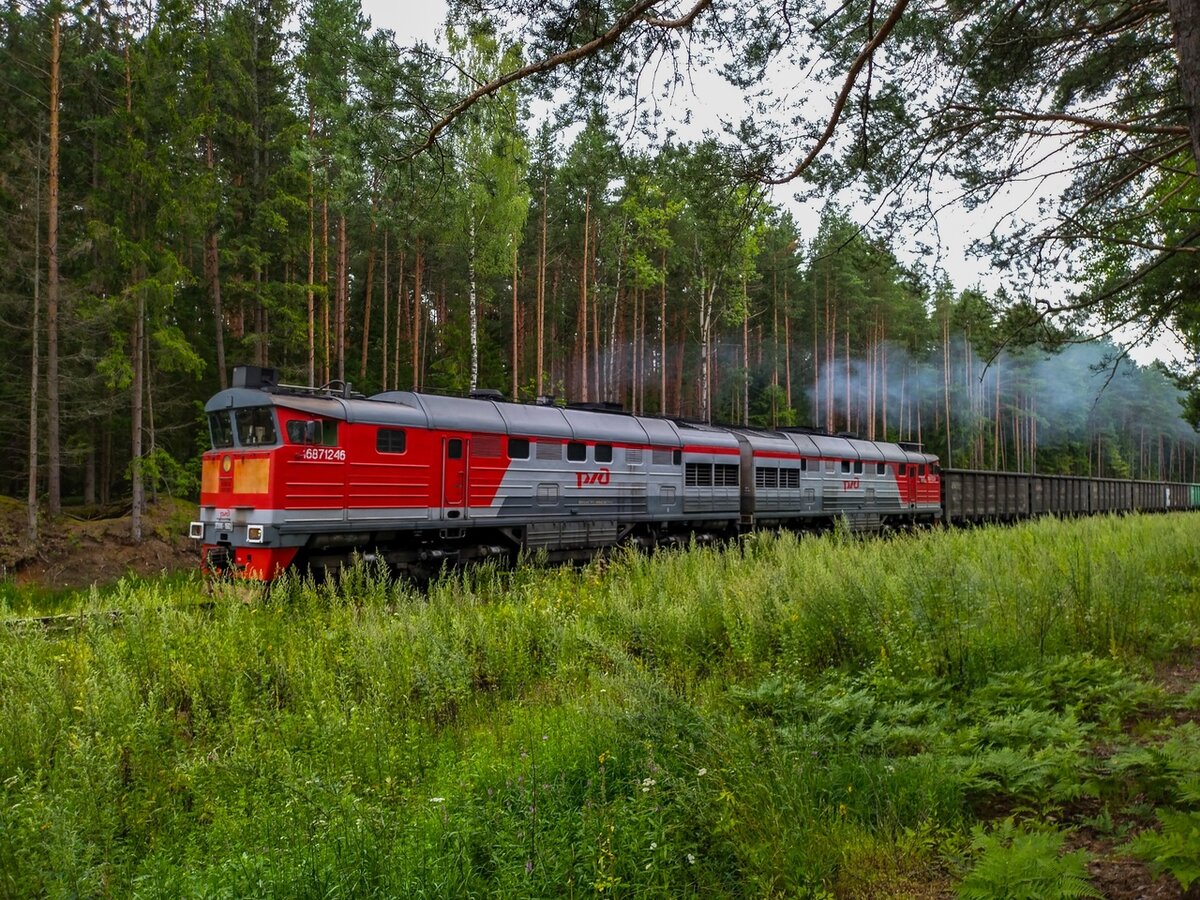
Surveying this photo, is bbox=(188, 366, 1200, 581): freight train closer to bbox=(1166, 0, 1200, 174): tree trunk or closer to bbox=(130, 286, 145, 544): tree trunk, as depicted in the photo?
bbox=(130, 286, 145, 544): tree trunk

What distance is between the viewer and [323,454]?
997 centimetres

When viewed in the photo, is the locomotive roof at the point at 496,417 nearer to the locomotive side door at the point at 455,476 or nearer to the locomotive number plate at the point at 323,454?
the locomotive side door at the point at 455,476

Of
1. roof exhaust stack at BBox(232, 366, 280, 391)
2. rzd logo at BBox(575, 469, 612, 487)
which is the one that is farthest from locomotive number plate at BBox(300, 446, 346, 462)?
rzd logo at BBox(575, 469, 612, 487)

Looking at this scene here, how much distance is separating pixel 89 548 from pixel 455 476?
11.4 metres

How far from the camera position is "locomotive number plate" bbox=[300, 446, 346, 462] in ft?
32.3

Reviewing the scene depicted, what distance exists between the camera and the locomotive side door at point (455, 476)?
11.4 metres

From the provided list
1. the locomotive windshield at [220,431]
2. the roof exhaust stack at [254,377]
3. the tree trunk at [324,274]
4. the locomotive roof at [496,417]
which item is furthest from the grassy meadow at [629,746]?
the tree trunk at [324,274]

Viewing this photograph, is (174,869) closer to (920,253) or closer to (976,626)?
(976,626)

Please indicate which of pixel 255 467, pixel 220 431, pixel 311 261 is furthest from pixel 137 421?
pixel 255 467

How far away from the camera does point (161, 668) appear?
5.97 meters

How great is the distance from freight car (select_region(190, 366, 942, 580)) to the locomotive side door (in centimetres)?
2

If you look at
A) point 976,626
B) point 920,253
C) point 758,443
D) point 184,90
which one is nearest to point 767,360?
point 758,443

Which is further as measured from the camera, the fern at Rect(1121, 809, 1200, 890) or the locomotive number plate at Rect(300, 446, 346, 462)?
the locomotive number plate at Rect(300, 446, 346, 462)

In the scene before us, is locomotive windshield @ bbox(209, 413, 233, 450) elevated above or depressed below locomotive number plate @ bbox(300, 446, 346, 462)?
above
